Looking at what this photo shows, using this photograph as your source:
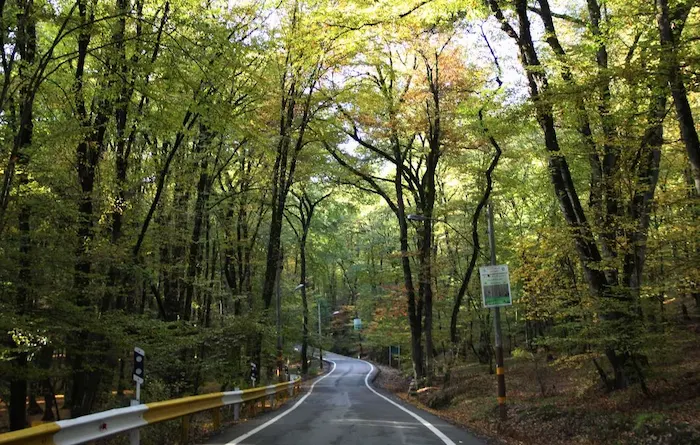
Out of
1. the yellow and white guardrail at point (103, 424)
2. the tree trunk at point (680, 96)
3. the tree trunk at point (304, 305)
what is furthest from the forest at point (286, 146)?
the tree trunk at point (304, 305)

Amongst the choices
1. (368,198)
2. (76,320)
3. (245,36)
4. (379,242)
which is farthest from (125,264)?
(379,242)

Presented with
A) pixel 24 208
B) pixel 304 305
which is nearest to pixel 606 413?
pixel 24 208

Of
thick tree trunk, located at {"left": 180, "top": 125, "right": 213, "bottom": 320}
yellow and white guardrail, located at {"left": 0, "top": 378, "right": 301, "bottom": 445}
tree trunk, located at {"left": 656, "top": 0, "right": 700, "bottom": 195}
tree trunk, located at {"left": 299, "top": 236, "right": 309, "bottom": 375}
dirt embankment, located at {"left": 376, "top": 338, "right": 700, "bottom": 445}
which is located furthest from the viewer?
tree trunk, located at {"left": 299, "top": 236, "right": 309, "bottom": 375}

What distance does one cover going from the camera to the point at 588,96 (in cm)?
902

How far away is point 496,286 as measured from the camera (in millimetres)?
13570

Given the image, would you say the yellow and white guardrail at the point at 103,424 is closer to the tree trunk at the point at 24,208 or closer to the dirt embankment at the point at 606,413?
the tree trunk at the point at 24,208

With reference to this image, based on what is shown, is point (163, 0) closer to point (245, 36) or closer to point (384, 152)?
point (245, 36)

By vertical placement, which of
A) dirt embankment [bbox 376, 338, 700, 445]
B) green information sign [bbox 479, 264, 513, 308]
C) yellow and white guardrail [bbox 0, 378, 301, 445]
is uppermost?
green information sign [bbox 479, 264, 513, 308]

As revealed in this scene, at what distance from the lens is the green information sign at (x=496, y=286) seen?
13453 mm

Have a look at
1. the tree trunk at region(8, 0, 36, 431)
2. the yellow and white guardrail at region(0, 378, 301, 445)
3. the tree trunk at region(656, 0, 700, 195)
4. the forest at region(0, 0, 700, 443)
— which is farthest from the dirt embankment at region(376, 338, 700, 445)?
the tree trunk at region(8, 0, 36, 431)

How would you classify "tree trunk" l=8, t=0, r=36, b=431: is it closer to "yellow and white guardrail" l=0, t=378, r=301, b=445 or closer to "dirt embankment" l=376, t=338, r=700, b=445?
"yellow and white guardrail" l=0, t=378, r=301, b=445

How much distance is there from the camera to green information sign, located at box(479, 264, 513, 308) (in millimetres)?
13453

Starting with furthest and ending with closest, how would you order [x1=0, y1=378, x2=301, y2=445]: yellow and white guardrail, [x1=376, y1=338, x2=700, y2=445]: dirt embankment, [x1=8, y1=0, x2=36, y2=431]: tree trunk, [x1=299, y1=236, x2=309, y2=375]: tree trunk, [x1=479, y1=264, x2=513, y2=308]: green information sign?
[x1=299, y1=236, x2=309, y2=375]: tree trunk < [x1=479, y1=264, x2=513, y2=308]: green information sign < [x1=376, y1=338, x2=700, y2=445]: dirt embankment < [x1=8, y1=0, x2=36, y2=431]: tree trunk < [x1=0, y1=378, x2=301, y2=445]: yellow and white guardrail

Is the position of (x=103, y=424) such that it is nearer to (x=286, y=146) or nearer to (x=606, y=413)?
(x=606, y=413)
